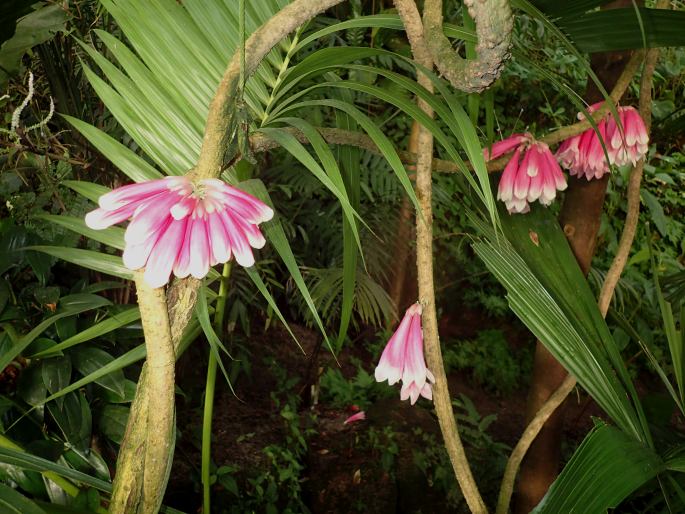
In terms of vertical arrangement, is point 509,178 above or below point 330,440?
above

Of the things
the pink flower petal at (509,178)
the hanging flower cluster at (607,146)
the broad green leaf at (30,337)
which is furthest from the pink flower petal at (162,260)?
the hanging flower cluster at (607,146)

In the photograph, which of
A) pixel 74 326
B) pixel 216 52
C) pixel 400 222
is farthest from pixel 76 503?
pixel 400 222

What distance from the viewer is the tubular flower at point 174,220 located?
1.29 feet

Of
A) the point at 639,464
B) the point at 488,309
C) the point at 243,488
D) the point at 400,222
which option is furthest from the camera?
the point at 488,309

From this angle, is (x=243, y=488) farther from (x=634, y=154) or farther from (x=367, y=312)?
(x=634, y=154)

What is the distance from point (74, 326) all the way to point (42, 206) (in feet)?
1.31

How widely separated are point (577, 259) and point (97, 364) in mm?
863

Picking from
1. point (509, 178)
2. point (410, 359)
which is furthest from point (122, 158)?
point (509, 178)

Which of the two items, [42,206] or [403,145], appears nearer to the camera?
[42,206]

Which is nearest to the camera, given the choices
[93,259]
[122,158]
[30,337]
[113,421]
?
[122,158]

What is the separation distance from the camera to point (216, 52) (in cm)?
67

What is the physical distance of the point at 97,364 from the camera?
1074mm

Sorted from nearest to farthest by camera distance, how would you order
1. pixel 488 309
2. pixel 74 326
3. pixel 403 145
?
pixel 74 326
pixel 403 145
pixel 488 309

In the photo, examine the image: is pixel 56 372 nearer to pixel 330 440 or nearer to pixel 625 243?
pixel 625 243
